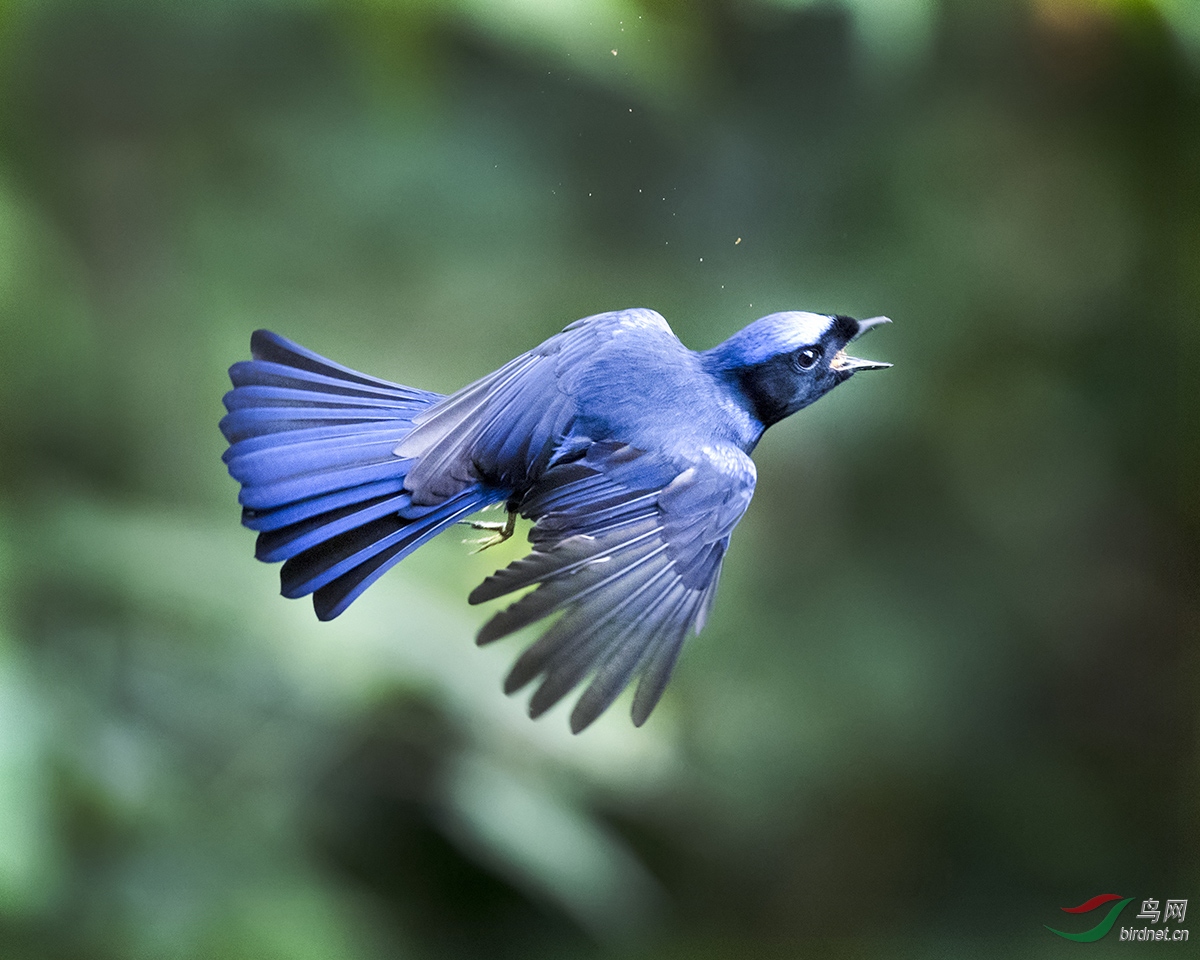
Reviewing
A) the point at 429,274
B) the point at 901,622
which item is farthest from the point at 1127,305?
the point at 429,274

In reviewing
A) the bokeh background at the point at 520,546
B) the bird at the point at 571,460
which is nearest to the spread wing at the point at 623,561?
the bird at the point at 571,460

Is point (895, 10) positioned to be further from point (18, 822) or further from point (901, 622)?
point (18, 822)

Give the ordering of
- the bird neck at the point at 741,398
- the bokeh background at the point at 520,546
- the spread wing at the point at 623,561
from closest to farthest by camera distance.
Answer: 1. the spread wing at the point at 623,561
2. the bird neck at the point at 741,398
3. the bokeh background at the point at 520,546

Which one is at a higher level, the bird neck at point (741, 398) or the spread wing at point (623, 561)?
the bird neck at point (741, 398)

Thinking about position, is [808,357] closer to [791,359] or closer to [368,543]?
[791,359]

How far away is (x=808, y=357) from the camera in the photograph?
0.61 m

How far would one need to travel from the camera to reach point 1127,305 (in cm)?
170

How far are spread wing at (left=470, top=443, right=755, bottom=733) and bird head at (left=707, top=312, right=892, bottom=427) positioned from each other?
37 mm

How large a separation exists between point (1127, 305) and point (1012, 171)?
0.27 metres

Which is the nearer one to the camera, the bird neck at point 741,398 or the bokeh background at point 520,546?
the bird neck at point 741,398

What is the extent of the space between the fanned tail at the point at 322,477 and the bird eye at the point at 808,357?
0.17 meters

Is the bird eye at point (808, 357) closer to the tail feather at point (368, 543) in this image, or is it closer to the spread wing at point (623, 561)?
the spread wing at point (623, 561)

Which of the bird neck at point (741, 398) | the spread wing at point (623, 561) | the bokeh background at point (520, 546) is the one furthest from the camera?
the bokeh background at point (520, 546)

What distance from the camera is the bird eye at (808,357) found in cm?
61
